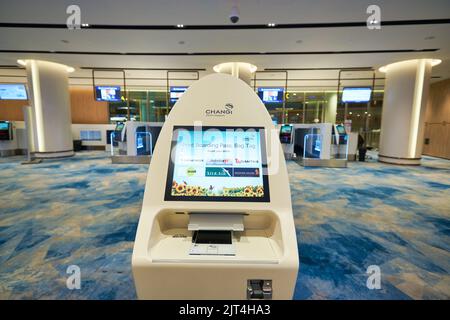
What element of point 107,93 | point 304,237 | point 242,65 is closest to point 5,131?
point 107,93

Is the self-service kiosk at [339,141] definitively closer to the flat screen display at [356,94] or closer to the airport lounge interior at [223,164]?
the airport lounge interior at [223,164]

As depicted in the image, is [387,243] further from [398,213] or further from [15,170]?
[15,170]

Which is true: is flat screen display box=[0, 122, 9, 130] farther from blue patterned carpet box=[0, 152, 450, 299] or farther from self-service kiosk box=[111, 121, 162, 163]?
blue patterned carpet box=[0, 152, 450, 299]

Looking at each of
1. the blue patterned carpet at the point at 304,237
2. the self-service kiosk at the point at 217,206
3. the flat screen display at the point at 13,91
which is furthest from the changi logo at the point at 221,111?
the flat screen display at the point at 13,91

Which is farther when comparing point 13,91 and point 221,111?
point 13,91

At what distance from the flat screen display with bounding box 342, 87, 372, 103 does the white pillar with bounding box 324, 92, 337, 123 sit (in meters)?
4.34

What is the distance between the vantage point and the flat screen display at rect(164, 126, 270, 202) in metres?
1.08

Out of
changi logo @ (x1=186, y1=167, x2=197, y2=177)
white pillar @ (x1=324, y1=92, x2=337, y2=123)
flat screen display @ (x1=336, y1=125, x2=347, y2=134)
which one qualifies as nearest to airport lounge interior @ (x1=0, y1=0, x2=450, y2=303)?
changi logo @ (x1=186, y1=167, x2=197, y2=177)

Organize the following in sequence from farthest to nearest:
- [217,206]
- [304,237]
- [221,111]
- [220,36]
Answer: [220,36], [304,237], [221,111], [217,206]

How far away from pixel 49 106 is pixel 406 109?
459 inches

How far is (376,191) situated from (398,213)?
4.15ft

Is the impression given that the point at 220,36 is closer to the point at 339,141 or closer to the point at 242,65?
the point at 242,65

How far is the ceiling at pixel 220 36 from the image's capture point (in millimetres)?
4262

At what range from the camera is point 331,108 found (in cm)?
1398
